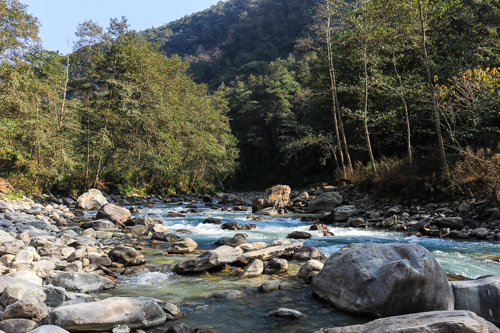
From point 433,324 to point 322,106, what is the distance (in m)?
23.3

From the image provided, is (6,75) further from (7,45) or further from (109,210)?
(109,210)

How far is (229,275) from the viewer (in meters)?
5.95

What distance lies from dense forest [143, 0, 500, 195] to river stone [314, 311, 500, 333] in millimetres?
9000

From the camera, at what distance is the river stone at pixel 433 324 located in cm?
279

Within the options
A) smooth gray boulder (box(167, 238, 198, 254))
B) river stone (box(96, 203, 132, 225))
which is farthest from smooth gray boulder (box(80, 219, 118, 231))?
smooth gray boulder (box(167, 238, 198, 254))

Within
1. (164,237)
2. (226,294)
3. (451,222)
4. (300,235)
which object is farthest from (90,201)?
(451,222)

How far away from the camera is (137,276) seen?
5844 mm

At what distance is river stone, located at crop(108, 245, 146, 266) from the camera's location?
6517mm

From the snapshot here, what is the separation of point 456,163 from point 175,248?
10.2 m

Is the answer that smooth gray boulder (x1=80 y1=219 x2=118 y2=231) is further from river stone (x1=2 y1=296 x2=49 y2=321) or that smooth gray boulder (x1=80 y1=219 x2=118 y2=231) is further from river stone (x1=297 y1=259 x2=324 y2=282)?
river stone (x1=297 y1=259 x2=324 y2=282)

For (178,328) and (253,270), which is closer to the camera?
(178,328)

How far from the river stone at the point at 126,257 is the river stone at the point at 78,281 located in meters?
1.31

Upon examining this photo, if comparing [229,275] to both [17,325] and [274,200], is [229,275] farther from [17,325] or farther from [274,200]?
[274,200]

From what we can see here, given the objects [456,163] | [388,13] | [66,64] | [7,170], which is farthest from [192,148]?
[456,163]
